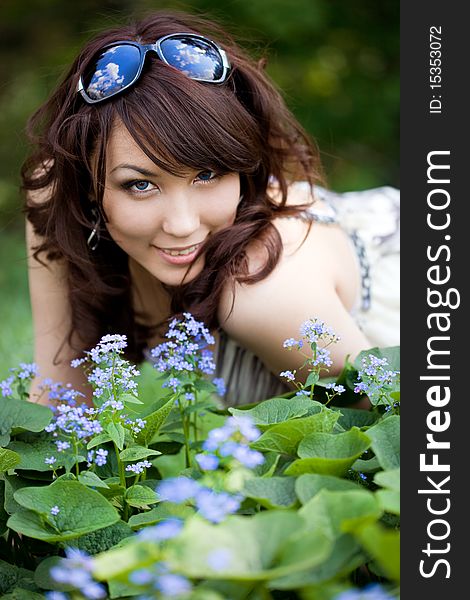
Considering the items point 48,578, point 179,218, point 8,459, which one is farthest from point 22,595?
point 179,218

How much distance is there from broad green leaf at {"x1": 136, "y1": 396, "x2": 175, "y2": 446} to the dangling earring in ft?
3.30

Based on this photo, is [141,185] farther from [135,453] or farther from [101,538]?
[101,538]

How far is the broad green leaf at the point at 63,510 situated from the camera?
1.46 metres

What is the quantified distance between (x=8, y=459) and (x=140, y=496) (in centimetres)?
28

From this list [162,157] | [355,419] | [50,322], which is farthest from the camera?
[50,322]

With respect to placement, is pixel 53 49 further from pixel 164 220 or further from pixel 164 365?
pixel 164 365

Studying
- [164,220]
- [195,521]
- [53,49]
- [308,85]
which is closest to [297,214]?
[164,220]

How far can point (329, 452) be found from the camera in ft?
4.75

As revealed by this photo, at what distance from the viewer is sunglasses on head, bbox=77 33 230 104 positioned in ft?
7.39

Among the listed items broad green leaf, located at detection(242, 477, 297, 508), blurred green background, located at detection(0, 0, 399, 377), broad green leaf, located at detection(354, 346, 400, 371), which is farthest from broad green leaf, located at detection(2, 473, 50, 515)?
blurred green background, located at detection(0, 0, 399, 377)

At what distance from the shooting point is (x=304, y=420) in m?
1.49

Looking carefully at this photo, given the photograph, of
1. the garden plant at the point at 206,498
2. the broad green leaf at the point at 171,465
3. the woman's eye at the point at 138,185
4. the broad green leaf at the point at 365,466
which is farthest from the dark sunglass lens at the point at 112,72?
the broad green leaf at the point at 365,466

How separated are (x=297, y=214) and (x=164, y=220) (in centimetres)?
64

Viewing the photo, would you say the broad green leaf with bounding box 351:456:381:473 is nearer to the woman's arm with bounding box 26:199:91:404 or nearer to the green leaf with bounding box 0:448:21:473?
the green leaf with bounding box 0:448:21:473
